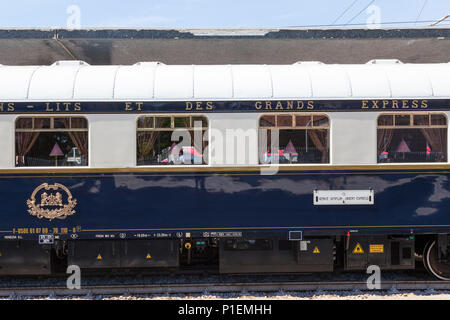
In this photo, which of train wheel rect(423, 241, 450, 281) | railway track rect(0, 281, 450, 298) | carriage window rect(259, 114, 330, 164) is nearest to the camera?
carriage window rect(259, 114, 330, 164)

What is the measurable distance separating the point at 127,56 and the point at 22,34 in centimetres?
238

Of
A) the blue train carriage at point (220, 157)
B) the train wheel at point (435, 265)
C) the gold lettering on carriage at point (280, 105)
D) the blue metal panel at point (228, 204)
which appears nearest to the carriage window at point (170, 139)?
the blue train carriage at point (220, 157)

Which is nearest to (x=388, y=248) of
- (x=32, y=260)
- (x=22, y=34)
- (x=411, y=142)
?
(x=411, y=142)

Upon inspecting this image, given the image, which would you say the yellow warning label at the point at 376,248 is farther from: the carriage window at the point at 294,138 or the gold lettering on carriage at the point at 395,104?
the gold lettering on carriage at the point at 395,104

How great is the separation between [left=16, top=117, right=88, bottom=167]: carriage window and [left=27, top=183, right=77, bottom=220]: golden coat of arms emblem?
396 millimetres

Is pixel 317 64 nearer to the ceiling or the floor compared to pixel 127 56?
nearer to the floor

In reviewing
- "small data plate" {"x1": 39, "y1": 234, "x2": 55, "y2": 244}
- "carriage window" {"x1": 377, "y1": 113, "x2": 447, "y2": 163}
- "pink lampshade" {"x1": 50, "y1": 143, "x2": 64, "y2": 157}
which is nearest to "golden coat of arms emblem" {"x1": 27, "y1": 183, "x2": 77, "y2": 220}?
"small data plate" {"x1": 39, "y1": 234, "x2": 55, "y2": 244}

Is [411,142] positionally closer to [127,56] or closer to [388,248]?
[388,248]

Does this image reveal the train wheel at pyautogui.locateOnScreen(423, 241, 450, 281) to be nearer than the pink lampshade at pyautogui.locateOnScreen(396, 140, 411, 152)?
No

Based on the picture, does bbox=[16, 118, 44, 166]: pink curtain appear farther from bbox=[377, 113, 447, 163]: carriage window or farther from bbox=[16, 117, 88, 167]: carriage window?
bbox=[377, 113, 447, 163]: carriage window

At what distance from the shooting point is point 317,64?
639cm

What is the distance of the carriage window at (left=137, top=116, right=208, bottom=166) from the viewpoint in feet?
18.9

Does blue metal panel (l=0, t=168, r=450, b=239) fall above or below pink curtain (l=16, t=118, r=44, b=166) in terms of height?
below

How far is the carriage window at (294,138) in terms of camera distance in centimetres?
579
